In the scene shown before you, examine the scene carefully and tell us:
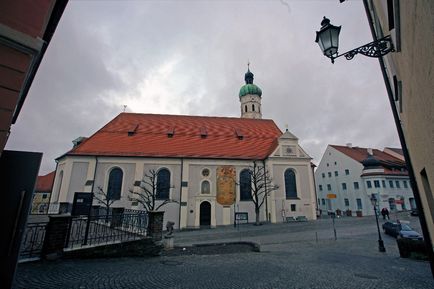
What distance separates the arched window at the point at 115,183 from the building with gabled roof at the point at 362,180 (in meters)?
34.4

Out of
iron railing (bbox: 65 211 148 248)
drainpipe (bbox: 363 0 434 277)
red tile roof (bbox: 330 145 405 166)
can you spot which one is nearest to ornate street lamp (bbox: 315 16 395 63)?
drainpipe (bbox: 363 0 434 277)

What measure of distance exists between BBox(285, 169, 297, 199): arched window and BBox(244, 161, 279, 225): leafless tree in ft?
6.85

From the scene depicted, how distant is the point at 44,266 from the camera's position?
6941 mm

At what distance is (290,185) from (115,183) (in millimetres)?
21811

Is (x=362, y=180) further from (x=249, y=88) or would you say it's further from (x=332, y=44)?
(x=332, y=44)

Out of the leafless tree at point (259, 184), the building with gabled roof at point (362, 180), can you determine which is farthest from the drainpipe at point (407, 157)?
the building with gabled roof at point (362, 180)

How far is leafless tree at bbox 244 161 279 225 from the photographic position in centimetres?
2669

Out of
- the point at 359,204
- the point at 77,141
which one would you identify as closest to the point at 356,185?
the point at 359,204

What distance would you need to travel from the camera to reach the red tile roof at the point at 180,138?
27.3 meters

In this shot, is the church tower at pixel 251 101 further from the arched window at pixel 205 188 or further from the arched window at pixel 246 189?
the arched window at pixel 205 188

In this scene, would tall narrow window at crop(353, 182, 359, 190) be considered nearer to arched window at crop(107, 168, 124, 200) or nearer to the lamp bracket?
arched window at crop(107, 168, 124, 200)

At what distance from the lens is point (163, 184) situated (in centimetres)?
2689

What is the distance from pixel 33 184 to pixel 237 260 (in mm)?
8418

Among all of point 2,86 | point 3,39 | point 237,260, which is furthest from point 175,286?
point 3,39
